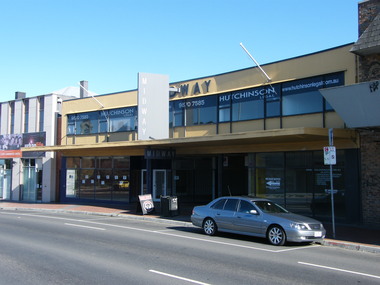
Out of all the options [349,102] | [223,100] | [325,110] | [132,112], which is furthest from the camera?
[132,112]

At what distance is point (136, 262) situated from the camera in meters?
8.91

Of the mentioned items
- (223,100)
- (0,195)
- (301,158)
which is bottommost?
(0,195)

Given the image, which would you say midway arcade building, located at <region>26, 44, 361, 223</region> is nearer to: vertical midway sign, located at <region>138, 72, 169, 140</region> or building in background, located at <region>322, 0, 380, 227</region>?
vertical midway sign, located at <region>138, 72, 169, 140</region>

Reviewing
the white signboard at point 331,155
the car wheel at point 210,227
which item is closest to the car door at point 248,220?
the car wheel at point 210,227

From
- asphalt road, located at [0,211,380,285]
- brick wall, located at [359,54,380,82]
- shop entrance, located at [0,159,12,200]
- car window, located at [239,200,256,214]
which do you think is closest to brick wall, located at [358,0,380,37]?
brick wall, located at [359,54,380,82]

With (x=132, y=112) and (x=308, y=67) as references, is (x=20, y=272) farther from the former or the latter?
(x=132, y=112)

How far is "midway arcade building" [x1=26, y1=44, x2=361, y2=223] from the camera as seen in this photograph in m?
16.6

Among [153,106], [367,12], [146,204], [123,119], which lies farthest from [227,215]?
[123,119]

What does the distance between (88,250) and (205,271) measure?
367 centimetres

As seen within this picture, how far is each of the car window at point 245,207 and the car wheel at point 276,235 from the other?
960 mm

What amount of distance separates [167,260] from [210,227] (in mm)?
4450

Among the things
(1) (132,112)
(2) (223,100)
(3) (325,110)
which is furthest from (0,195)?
(3) (325,110)

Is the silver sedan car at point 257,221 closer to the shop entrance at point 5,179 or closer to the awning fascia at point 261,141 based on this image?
the awning fascia at point 261,141

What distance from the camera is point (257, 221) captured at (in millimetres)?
12117
